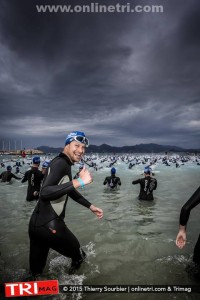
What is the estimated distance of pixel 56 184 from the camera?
9.74 feet

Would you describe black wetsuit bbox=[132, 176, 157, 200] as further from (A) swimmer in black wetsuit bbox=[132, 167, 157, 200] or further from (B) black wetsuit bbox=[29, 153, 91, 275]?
(B) black wetsuit bbox=[29, 153, 91, 275]

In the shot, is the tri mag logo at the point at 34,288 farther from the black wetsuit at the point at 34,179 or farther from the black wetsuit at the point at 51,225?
the black wetsuit at the point at 34,179

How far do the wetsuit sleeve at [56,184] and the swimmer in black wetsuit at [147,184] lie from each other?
294 inches

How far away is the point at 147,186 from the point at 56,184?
799 centimetres

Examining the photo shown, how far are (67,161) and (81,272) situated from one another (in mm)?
2460

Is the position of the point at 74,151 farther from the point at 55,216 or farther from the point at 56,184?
the point at 55,216

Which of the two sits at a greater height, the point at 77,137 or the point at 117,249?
the point at 77,137

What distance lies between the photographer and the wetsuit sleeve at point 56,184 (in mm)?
2781

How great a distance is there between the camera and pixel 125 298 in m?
3.56

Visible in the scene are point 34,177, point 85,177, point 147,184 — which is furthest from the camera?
point 147,184

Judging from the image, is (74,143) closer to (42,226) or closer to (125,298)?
(42,226)

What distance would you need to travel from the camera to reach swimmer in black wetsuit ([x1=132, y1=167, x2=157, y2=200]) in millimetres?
10102

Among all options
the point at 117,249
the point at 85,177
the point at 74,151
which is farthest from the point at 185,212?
the point at 117,249

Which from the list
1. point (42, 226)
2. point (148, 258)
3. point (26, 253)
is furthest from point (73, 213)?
point (42, 226)
